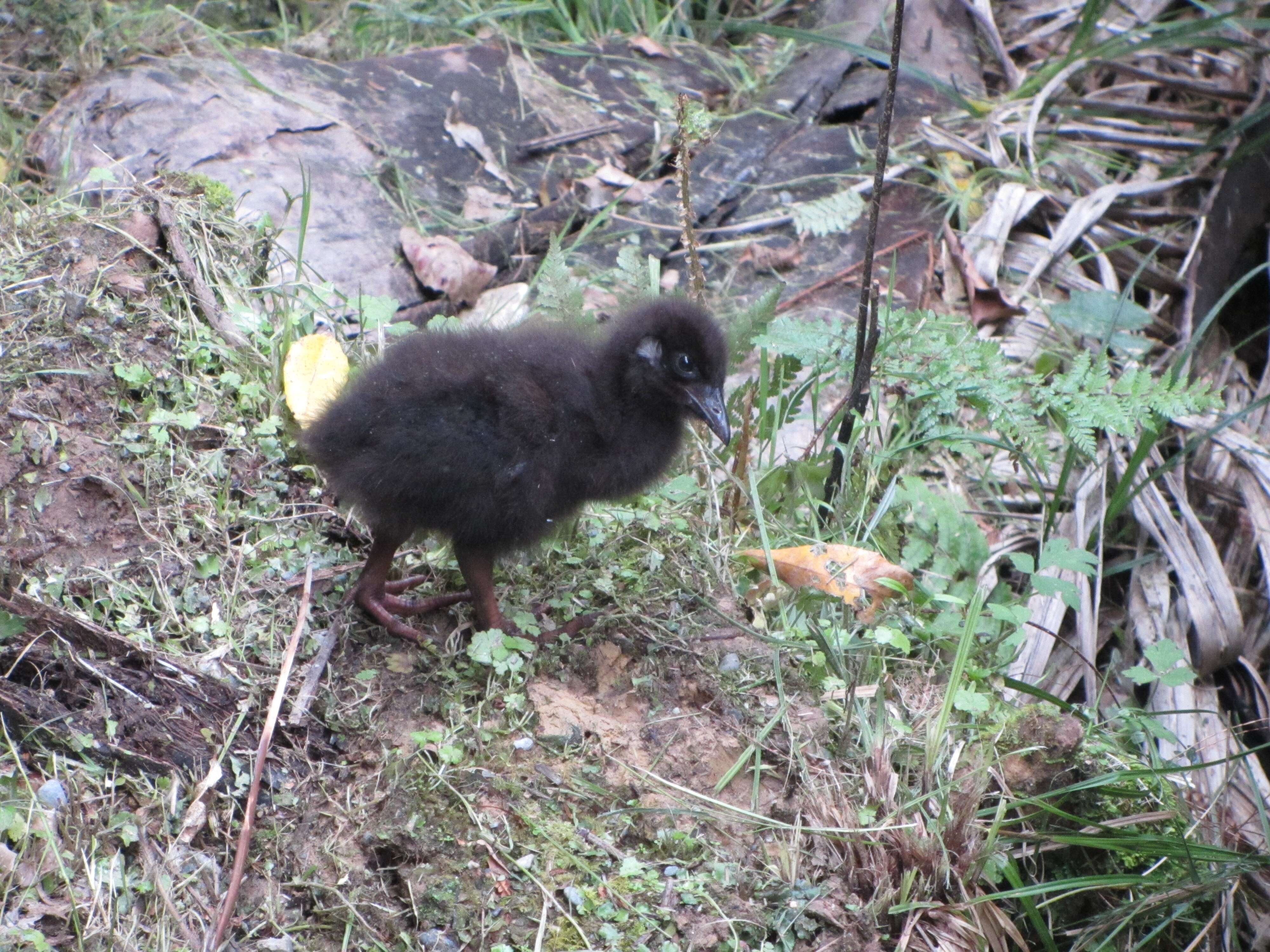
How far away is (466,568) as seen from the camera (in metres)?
3.69

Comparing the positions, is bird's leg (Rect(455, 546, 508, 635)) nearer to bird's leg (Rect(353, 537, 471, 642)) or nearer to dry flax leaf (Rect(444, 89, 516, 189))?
bird's leg (Rect(353, 537, 471, 642))

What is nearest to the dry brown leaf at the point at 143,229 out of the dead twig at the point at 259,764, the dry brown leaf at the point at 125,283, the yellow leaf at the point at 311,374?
the dry brown leaf at the point at 125,283

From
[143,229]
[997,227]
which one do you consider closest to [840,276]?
[997,227]

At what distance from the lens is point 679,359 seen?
12.5ft

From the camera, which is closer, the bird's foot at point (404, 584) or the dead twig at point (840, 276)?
the bird's foot at point (404, 584)

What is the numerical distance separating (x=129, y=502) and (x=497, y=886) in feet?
5.79

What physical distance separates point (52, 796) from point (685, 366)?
87.0 inches

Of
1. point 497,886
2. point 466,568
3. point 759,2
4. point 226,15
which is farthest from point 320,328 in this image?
point 759,2

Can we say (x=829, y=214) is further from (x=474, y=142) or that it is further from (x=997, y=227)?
(x=474, y=142)

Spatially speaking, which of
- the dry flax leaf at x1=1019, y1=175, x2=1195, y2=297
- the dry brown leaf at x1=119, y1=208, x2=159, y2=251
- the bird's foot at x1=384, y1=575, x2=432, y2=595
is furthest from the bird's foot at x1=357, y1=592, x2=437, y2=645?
the dry flax leaf at x1=1019, y1=175, x2=1195, y2=297

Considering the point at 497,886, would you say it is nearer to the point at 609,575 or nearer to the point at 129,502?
the point at 609,575

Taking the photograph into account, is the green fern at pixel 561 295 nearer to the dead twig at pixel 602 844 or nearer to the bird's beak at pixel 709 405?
Result: the bird's beak at pixel 709 405

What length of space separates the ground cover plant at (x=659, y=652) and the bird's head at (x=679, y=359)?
0.52 metres

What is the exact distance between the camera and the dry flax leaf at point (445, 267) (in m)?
5.84
